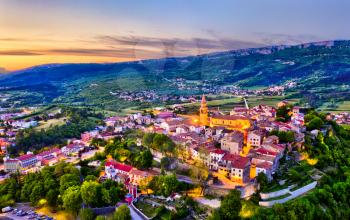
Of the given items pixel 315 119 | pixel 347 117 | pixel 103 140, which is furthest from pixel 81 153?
pixel 347 117

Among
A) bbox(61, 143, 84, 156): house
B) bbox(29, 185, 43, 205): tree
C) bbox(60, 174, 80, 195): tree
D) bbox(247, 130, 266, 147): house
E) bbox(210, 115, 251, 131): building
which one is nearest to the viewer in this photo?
bbox(60, 174, 80, 195): tree

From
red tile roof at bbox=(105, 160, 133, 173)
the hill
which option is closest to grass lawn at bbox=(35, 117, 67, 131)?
the hill

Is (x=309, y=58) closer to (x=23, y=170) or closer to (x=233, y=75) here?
(x=233, y=75)

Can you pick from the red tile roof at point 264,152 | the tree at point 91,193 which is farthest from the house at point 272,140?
the tree at point 91,193

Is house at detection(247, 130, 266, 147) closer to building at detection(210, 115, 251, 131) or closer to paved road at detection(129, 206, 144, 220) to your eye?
building at detection(210, 115, 251, 131)

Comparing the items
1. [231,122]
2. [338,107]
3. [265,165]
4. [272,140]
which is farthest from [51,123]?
[338,107]

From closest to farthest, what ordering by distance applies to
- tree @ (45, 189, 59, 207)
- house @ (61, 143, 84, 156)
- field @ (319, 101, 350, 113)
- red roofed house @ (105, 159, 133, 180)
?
tree @ (45, 189, 59, 207)
red roofed house @ (105, 159, 133, 180)
house @ (61, 143, 84, 156)
field @ (319, 101, 350, 113)

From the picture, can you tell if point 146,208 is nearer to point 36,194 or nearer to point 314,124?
point 36,194
